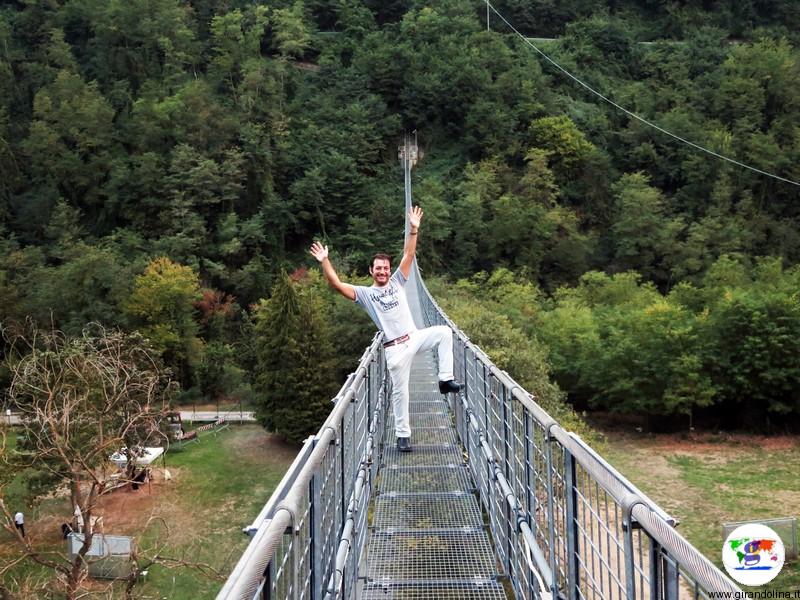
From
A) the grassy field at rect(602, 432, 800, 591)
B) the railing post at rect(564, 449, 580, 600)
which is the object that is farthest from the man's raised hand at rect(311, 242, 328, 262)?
the grassy field at rect(602, 432, 800, 591)

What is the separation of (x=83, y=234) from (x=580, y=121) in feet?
90.5

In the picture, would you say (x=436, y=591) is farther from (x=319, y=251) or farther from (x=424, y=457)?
(x=319, y=251)

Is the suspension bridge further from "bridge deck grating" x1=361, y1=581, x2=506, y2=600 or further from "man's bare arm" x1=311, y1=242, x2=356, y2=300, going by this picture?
"man's bare arm" x1=311, y1=242, x2=356, y2=300

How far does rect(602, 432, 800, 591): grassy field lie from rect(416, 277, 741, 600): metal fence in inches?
366

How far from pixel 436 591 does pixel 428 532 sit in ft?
1.88

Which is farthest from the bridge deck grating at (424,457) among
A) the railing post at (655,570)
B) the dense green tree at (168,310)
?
the dense green tree at (168,310)

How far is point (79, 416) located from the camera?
28.4 feet

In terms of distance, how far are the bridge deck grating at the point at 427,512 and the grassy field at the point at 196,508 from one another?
346 inches

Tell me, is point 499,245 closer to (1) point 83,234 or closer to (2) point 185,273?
(2) point 185,273

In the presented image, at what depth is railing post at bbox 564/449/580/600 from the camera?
1761 mm

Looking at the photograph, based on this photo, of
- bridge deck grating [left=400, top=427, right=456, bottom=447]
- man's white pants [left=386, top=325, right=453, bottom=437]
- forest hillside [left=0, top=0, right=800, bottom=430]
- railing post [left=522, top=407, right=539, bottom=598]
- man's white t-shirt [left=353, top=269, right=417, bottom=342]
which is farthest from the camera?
forest hillside [left=0, top=0, right=800, bottom=430]

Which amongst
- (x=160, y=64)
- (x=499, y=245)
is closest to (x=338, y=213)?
(x=499, y=245)

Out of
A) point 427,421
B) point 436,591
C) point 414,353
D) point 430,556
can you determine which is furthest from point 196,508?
point 436,591

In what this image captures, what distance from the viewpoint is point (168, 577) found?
40.5 ft
